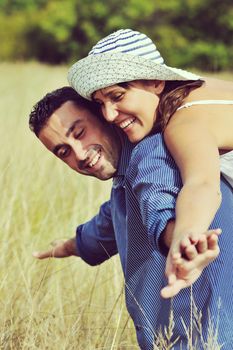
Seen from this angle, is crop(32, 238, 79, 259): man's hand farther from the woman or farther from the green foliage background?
the green foliage background

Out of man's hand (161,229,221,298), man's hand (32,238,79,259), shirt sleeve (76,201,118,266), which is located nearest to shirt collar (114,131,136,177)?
shirt sleeve (76,201,118,266)

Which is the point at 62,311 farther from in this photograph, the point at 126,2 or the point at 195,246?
the point at 126,2

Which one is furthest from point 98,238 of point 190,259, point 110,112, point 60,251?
point 190,259

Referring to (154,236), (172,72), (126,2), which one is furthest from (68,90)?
(126,2)

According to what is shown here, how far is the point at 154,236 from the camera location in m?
2.12

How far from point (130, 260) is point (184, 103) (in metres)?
0.41

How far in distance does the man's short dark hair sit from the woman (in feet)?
0.32

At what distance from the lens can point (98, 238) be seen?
3004mm

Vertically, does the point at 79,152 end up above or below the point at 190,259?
below

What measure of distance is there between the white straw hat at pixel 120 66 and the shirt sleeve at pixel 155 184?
0.66 ft

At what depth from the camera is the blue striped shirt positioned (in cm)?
215

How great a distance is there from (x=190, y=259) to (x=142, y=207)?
24 centimetres

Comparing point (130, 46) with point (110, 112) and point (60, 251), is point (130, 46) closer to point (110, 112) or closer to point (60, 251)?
point (110, 112)

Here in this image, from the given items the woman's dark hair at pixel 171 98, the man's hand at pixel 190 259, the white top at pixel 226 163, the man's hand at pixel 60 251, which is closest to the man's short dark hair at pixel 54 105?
the woman's dark hair at pixel 171 98
